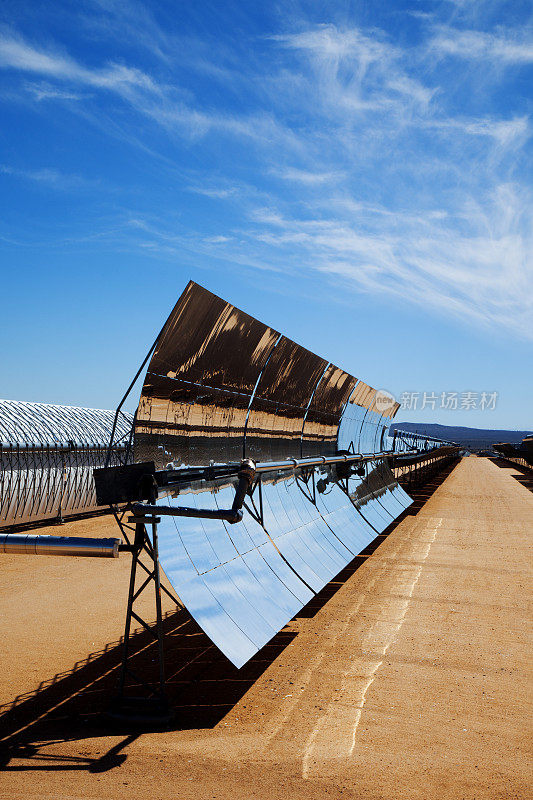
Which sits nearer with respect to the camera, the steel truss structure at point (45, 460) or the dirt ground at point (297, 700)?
the dirt ground at point (297, 700)

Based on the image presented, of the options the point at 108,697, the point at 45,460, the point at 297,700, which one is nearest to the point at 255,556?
the point at 297,700

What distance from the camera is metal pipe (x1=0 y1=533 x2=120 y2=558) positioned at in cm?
528

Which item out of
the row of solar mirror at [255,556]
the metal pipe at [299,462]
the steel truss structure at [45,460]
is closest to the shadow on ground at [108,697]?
the row of solar mirror at [255,556]

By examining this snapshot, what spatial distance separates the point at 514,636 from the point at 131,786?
5598 mm

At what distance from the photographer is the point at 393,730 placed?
575 centimetres

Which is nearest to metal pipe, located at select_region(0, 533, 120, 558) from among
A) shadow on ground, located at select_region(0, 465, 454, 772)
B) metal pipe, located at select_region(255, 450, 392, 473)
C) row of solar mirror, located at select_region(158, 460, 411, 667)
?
row of solar mirror, located at select_region(158, 460, 411, 667)

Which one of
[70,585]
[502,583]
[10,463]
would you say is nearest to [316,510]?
[502,583]

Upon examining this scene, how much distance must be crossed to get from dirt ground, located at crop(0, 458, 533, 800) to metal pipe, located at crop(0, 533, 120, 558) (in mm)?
1441

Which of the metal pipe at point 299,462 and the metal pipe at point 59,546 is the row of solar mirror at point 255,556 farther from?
the metal pipe at point 59,546

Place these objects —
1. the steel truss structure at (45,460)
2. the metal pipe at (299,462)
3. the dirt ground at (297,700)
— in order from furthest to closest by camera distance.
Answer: the steel truss structure at (45,460) < the metal pipe at (299,462) < the dirt ground at (297,700)

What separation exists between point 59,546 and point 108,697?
1.89m

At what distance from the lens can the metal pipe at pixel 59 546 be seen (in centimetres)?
528

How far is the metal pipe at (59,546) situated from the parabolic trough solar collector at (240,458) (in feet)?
2.04

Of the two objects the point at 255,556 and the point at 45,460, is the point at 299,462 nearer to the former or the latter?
the point at 255,556
